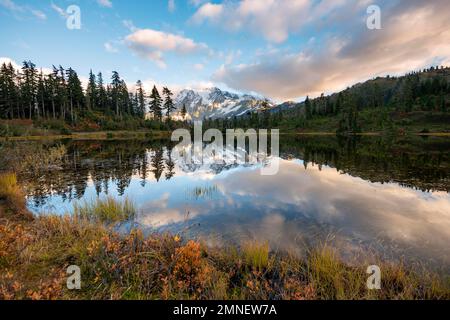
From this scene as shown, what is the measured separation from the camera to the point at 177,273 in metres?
5.57

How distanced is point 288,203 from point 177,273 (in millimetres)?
8358

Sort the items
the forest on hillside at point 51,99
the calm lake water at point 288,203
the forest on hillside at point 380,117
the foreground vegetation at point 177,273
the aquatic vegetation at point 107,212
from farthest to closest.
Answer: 1. the forest on hillside at point 380,117
2. the forest on hillside at point 51,99
3. the aquatic vegetation at point 107,212
4. the calm lake water at point 288,203
5. the foreground vegetation at point 177,273

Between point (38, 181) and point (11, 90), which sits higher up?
point (11, 90)

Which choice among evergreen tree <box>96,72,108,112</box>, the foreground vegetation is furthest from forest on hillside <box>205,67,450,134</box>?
the foreground vegetation

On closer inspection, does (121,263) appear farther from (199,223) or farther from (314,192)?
(314,192)

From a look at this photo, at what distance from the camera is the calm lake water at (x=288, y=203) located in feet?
27.2

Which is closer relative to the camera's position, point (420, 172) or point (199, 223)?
point (199, 223)

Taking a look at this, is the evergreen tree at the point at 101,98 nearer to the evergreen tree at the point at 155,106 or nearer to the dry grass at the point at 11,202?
the evergreen tree at the point at 155,106

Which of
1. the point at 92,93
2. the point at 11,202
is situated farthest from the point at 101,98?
the point at 11,202

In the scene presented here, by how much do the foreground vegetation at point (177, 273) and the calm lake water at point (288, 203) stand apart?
4.94 ft

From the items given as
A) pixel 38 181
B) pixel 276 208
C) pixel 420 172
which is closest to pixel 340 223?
pixel 276 208

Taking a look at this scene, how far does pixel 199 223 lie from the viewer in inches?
383

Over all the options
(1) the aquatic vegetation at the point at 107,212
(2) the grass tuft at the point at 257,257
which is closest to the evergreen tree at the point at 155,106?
(1) the aquatic vegetation at the point at 107,212
